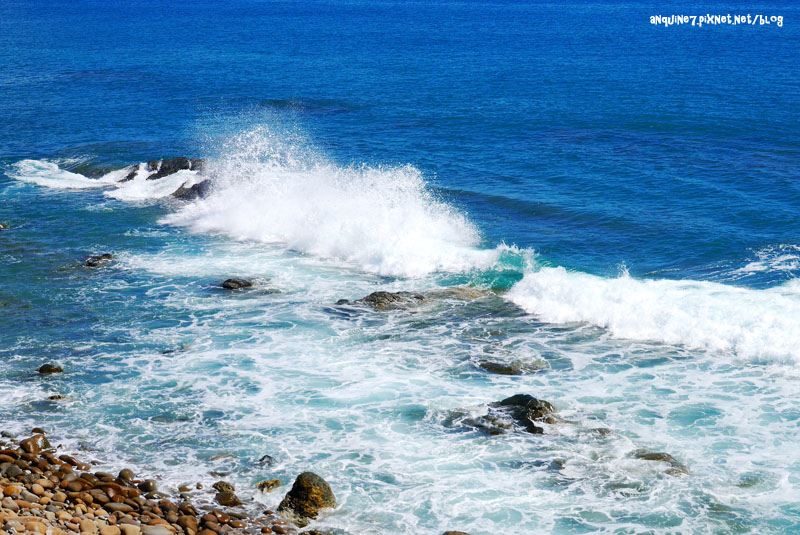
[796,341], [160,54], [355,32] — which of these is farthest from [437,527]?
[355,32]

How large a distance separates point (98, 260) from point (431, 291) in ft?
37.8

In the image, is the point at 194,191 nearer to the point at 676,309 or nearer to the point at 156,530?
the point at 676,309

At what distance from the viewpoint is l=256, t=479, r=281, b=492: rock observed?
569 inches

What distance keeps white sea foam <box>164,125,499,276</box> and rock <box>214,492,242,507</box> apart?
13.7 meters

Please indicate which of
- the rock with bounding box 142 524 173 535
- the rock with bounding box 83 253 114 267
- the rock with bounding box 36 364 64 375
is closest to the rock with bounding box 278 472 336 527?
the rock with bounding box 142 524 173 535

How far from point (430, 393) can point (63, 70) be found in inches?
2373

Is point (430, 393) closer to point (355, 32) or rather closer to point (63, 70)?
point (63, 70)

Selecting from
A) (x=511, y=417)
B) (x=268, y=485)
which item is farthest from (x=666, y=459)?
(x=268, y=485)

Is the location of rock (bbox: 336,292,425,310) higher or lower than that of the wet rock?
higher

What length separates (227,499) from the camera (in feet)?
45.9

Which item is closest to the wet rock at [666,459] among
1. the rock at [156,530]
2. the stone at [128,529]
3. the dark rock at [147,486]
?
the rock at [156,530]

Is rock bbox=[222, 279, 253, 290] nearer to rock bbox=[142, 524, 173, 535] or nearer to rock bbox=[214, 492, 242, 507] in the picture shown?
rock bbox=[214, 492, 242, 507]

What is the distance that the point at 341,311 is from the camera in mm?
23234

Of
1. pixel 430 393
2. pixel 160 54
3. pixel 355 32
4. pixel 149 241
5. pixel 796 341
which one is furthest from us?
pixel 355 32
